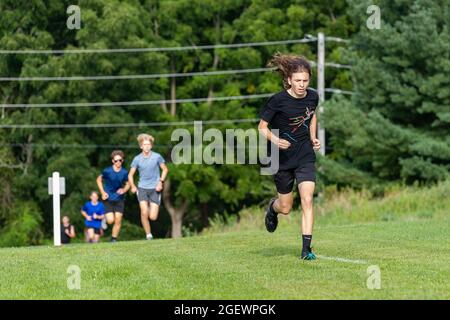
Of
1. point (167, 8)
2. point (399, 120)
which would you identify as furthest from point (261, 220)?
point (167, 8)

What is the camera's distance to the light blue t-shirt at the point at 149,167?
63.7 ft

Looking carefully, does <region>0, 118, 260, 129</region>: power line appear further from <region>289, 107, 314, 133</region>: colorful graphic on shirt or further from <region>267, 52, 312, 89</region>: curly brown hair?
<region>289, 107, 314, 133</region>: colorful graphic on shirt

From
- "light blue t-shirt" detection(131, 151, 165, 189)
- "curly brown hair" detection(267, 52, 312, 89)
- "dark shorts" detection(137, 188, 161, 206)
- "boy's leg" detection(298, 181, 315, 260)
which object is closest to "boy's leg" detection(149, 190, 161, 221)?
"dark shorts" detection(137, 188, 161, 206)

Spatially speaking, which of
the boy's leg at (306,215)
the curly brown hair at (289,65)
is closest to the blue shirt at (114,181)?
the curly brown hair at (289,65)

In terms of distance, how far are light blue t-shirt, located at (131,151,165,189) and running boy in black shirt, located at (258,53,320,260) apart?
6854mm

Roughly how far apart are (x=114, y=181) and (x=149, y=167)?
1426mm

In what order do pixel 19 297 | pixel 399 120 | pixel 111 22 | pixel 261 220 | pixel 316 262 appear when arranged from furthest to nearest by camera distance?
1. pixel 111 22
2. pixel 399 120
3. pixel 261 220
4. pixel 316 262
5. pixel 19 297

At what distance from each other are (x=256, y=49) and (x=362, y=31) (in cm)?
1340

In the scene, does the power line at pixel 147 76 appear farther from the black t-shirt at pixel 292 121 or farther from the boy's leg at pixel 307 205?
the boy's leg at pixel 307 205

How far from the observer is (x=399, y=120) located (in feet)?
124

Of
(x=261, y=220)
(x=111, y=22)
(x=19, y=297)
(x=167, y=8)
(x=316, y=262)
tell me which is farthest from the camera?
(x=167, y=8)

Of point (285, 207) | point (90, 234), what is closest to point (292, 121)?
point (285, 207)

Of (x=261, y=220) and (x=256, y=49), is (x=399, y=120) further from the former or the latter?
(x=256, y=49)

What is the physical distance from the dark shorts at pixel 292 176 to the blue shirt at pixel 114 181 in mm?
7942
